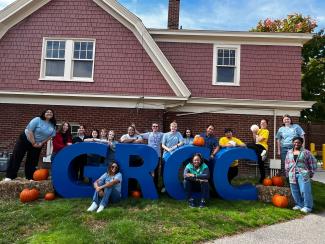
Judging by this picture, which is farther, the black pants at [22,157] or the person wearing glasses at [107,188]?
the black pants at [22,157]

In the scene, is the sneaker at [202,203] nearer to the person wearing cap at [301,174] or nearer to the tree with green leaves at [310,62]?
the person wearing cap at [301,174]

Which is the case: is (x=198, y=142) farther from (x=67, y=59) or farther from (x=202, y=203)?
(x=67, y=59)

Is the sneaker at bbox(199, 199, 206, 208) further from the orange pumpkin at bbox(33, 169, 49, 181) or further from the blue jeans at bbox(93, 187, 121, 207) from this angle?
the orange pumpkin at bbox(33, 169, 49, 181)

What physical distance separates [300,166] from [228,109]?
543 cm

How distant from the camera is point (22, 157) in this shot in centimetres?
836

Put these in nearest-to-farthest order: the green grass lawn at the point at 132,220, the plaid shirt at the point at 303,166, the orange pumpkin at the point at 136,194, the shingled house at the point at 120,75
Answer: the green grass lawn at the point at 132,220, the plaid shirt at the point at 303,166, the orange pumpkin at the point at 136,194, the shingled house at the point at 120,75

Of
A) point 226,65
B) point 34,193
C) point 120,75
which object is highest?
point 226,65

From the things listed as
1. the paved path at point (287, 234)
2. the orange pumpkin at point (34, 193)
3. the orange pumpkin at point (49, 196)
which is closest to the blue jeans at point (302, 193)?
the paved path at point (287, 234)

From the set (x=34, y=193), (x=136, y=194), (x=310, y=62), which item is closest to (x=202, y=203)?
(x=136, y=194)

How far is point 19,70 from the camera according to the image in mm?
12492

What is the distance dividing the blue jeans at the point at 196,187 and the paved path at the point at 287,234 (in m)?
1.51

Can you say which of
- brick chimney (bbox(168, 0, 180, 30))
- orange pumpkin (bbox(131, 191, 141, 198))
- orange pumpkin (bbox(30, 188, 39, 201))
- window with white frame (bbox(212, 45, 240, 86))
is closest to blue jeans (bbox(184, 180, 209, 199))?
orange pumpkin (bbox(131, 191, 141, 198))

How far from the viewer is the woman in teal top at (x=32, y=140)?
8148 mm

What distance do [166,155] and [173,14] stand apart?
881 centimetres
